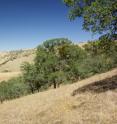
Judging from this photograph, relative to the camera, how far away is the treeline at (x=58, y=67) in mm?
66688

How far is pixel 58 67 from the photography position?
6981 centimetres

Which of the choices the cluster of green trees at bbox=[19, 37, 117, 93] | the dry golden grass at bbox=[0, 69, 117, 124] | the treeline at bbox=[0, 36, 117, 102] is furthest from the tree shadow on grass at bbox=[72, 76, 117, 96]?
the cluster of green trees at bbox=[19, 37, 117, 93]

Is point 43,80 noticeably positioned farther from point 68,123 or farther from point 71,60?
point 68,123

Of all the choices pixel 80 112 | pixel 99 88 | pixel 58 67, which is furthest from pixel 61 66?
pixel 80 112

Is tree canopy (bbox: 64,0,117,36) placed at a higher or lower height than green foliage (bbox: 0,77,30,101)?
higher

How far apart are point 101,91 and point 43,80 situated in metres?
43.7

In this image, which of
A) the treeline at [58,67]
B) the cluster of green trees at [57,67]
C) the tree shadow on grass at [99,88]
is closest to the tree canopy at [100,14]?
the tree shadow on grass at [99,88]

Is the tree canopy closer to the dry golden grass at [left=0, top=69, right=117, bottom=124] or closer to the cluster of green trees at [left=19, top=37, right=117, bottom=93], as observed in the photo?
the dry golden grass at [left=0, top=69, right=117, bottom=124]

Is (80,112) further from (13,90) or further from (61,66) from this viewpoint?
(13,90)

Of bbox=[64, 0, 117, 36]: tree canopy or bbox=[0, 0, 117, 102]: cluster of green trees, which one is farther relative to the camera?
bbox=[0, 0, 117, 102]: cluster of green trees

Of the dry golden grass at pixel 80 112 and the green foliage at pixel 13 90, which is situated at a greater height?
the dry golden grass at pixel 80 112

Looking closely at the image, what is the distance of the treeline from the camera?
6669 cm

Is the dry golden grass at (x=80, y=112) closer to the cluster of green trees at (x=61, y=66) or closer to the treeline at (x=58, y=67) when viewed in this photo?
the treeline at (x=58, y=67)

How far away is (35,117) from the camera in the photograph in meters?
20.7
